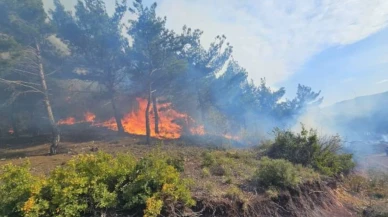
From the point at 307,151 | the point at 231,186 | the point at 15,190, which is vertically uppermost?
the point at 307,151

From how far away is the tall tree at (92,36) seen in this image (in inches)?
1038

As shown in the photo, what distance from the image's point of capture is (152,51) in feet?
91.1

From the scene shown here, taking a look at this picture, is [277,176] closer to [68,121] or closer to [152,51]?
[152,51]

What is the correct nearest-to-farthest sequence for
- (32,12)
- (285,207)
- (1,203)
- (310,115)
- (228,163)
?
(1,203)
(285,207)
(228,163)
(32,12)
(310,115)

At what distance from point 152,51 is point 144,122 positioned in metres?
13.2

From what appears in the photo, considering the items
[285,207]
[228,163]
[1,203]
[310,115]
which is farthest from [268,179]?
[310,115]

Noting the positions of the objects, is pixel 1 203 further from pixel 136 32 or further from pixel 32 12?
pixel 136 32

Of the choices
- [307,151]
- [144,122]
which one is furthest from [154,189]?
[144,122]

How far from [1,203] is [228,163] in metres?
9.65

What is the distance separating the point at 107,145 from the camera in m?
25.2

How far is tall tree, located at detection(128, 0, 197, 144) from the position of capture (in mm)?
27156

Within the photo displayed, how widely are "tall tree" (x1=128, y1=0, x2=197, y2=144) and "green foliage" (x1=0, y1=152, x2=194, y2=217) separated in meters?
19.1

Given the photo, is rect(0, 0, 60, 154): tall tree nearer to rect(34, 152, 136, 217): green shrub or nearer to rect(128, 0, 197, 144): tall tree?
rect(128, 0, 197, 144): tall tree

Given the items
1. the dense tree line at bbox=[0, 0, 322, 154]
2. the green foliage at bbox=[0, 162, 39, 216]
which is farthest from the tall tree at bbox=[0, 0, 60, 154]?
the green foliage at bbox=[0, 162, 39, 216]
